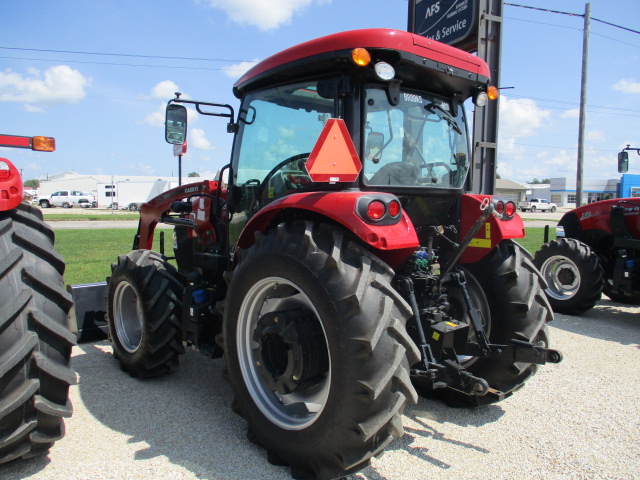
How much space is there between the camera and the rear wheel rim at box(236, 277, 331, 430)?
289 cm

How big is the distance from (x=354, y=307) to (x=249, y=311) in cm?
91

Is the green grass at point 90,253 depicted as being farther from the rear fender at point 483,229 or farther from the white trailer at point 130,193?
the white trailer at point 130,193

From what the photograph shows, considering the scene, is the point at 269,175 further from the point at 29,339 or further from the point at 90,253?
the point at 90,253

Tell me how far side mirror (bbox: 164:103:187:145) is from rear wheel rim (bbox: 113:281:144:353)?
1362mm

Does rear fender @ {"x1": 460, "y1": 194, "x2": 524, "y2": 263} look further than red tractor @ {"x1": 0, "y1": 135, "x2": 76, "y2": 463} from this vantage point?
Yes

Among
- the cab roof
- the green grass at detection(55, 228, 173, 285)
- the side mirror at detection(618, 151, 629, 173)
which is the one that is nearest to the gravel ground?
the cab roof

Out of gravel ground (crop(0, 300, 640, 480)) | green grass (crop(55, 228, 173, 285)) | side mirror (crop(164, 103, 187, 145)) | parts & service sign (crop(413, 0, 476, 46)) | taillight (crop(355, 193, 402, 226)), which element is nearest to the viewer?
taillight (crop(355, 193, 402, 226))

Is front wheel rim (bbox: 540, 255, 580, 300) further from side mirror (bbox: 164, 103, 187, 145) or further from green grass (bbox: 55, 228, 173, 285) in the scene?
green grass (bbox: 55, 228, 173, 285)

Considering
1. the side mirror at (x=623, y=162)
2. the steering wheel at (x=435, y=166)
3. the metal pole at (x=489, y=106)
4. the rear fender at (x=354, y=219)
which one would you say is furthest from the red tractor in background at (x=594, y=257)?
the rear fender at (x=354, y=219)

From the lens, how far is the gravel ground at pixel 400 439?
8.79 ft

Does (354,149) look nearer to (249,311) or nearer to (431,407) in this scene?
(249,311)

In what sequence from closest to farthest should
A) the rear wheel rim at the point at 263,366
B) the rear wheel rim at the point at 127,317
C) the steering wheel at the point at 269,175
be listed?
the rear wheel rim at the point at 263,366, the steering wheel at the point at 269,175, the rear wheel rim at the point at 127,317

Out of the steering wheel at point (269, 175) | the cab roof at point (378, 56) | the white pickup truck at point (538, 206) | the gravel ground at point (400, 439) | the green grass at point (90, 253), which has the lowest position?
the gravel ground at point (400, 439)

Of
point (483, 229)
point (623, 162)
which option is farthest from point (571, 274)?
point (483, 229)
